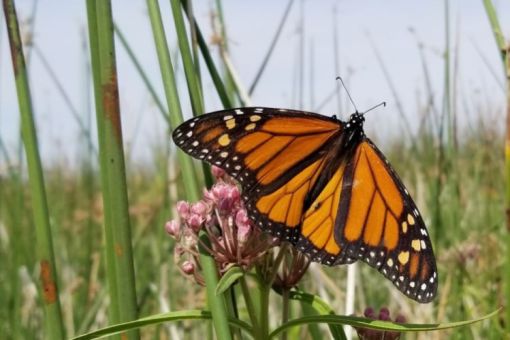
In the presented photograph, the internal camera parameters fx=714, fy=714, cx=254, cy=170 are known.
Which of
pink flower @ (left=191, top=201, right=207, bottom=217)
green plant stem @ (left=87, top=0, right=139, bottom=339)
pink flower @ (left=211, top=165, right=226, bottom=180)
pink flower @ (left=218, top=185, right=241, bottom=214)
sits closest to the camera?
green plant stem @ (left=87, top=0, right=139, bottom=339)

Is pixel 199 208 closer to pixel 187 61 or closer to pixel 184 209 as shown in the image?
pixel 184 209

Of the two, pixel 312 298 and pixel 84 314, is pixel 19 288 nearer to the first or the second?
pixel 84 314

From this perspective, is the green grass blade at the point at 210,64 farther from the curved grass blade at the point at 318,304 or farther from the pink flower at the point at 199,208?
the curved grass blade at the point at 318,304

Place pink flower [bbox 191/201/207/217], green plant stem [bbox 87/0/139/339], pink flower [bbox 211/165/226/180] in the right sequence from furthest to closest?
pink flower [bbox 211/165/226/180], pink flower [bbox 191/201/207/217], green plant stem [bbox 87/0/139/339]

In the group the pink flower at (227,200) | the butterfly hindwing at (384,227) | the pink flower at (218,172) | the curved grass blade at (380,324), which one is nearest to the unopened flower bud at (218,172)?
the pink flower at (218,172)

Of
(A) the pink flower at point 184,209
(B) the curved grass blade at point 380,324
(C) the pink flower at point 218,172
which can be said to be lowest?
(B) the curved grass blade at point 380,324

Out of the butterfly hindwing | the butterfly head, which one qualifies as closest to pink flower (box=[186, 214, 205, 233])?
the butterfly hindwing

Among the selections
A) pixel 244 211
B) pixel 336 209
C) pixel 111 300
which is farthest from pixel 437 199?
pixel 111 300

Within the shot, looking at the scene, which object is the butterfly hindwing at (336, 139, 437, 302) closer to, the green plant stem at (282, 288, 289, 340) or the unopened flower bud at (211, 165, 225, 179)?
the green plant stem at (282, 288, 289, 340)
